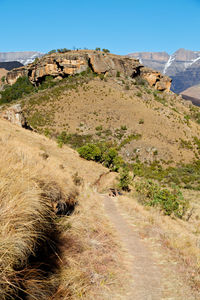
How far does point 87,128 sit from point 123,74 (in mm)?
34235

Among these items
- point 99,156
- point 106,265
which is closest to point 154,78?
point 99,156

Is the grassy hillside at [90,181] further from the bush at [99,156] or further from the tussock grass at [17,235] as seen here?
the bush at [99,156]

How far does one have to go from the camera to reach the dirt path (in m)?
3.83

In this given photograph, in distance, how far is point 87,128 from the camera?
4866 centimetres

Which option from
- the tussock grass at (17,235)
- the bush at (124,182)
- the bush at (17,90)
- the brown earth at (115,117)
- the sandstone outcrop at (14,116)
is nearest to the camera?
the tussock grass at (17,235)

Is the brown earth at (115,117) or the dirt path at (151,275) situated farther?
the brown earth at (115,117)

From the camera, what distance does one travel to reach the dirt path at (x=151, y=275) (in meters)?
3.83

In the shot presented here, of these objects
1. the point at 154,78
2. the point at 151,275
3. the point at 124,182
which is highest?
the point at 154,78

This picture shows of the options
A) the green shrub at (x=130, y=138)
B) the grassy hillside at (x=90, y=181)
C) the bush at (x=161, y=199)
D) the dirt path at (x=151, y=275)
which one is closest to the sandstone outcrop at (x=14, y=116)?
the grassy hillside at (x=90, y=181)

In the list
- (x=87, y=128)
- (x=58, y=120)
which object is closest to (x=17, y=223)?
(x=87, y=128)

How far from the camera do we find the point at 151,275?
14.8 feet

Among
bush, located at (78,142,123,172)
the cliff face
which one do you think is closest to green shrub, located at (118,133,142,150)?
bush, located at (78,142,123,172)

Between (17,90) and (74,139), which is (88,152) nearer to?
(74,139)

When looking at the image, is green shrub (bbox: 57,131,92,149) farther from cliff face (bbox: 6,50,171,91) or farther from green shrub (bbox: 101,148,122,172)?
cliff face (bbox: 6,50,171,91)
